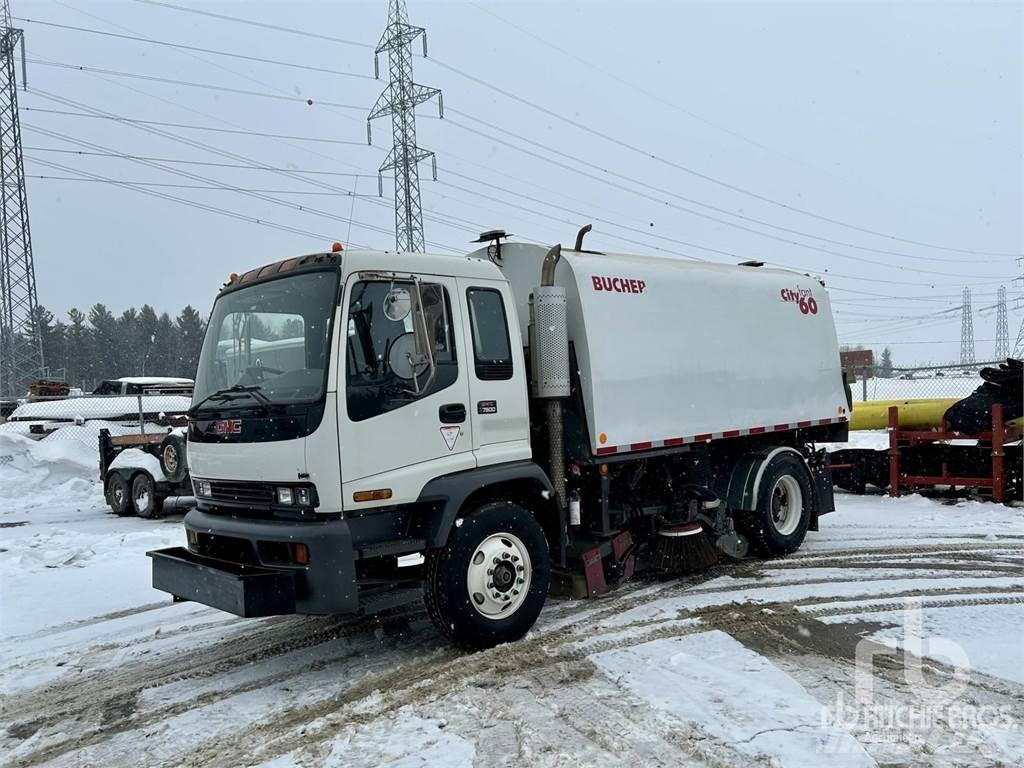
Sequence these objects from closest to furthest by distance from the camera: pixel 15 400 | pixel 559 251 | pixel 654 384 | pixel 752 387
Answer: pixel 559 251 → pixel 654 384 → pixel 752 387 → pixel 15 400

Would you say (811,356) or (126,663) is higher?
(811,356)

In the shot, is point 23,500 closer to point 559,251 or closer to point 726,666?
point 559,251

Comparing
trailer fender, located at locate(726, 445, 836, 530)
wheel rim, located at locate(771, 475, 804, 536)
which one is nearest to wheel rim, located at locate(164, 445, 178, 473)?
trailer fender, located at locate(726, 445, 836, 530)

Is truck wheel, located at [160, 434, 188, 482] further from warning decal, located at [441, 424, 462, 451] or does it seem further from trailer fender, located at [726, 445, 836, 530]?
trailer fender, located at [726, 445, 836, 530]

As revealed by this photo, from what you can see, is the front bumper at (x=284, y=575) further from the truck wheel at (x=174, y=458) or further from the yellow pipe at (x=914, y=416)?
the yellow pipe at (x=914, y=416)

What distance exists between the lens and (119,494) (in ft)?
42.8

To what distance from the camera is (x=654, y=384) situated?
680 cm

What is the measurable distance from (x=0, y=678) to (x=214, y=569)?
1.86m

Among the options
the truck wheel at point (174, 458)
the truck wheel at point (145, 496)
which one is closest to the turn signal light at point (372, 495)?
the truck wheel at point (174, 458)

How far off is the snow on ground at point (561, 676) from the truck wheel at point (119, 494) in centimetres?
504

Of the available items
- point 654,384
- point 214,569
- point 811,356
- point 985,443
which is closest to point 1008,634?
point 654,384

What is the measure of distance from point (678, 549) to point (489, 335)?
302cm

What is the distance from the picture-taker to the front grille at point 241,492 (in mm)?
4969

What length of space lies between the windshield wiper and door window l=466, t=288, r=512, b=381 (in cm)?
147
